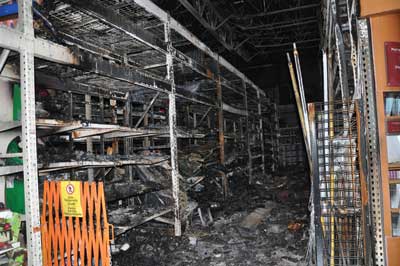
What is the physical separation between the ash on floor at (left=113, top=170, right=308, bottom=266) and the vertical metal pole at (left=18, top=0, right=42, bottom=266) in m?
1.45

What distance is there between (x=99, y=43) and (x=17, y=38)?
6.38ft

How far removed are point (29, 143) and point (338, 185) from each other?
2.43 metres

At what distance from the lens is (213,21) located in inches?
347

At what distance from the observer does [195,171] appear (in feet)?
19.4

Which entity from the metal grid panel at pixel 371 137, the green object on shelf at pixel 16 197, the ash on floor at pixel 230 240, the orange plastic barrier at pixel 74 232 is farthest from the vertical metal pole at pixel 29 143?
the metal grid panel at pixel 371 137

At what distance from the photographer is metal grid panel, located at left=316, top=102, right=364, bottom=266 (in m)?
2.26

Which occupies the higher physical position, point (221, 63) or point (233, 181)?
point (221, 63)

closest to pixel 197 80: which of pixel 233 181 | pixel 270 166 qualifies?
pixel 233 181

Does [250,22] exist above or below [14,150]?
above

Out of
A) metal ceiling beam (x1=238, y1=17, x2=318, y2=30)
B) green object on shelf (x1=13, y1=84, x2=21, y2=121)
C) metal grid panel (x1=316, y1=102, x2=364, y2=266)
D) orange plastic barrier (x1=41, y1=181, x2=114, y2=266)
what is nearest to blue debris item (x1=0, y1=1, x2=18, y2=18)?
green object on shelf (x1=13, y1=84, x2=21, y2=121)

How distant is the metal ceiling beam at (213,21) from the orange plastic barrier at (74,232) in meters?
5.63

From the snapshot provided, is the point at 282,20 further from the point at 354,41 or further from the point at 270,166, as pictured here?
the point at 354,41

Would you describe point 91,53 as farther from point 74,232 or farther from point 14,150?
point 74,232

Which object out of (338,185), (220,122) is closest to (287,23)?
(220,122)
